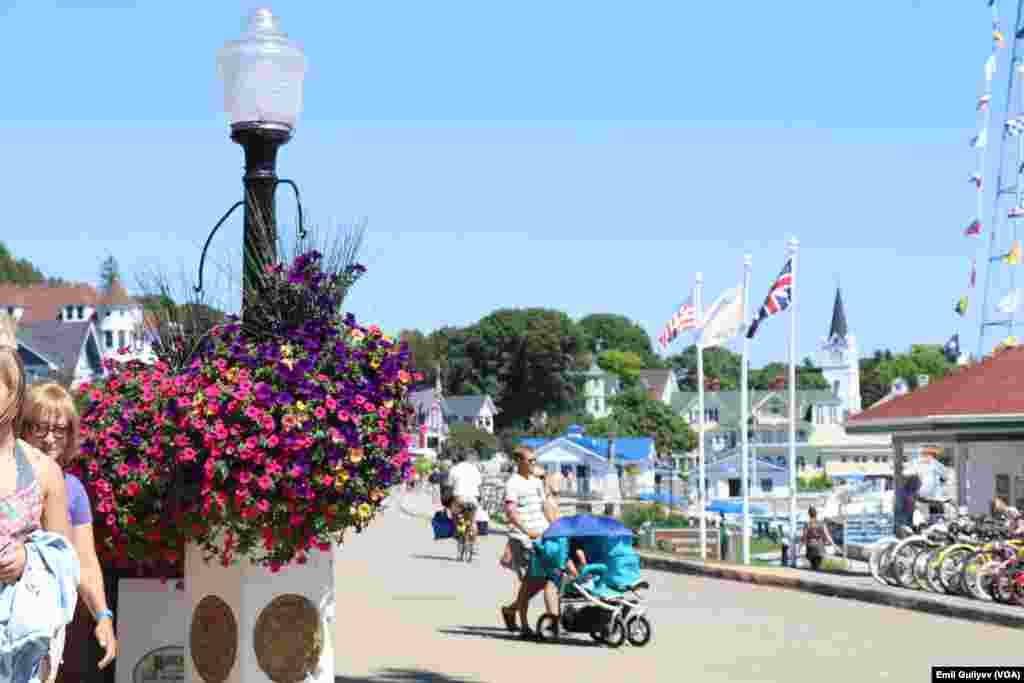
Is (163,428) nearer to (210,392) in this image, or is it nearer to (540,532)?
(210,392)

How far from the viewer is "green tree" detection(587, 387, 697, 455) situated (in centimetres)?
13875

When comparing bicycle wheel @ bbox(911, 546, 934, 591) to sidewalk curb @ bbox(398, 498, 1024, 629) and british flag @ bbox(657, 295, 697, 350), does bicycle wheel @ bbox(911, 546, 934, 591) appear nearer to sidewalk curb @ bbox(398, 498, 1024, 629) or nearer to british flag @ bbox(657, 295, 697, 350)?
sidewalk curb @ bbox(398, 498, 1024, 629)

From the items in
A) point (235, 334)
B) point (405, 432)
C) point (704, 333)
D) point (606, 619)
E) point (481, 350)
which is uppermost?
point (481, 350)

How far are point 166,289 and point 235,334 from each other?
2.40ft

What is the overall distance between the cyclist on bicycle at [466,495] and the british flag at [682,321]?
994 cm

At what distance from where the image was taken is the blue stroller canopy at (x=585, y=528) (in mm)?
Answer: 13164

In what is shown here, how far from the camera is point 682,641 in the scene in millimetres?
13539

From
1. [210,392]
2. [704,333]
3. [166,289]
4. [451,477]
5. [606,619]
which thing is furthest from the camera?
[704,333]

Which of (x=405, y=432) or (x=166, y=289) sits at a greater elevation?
(x=166, y=289)

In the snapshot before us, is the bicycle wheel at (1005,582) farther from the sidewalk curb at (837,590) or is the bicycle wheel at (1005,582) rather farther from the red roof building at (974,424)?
the red roof building at (974,424)

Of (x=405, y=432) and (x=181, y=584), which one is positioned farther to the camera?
(x=181, y=584)

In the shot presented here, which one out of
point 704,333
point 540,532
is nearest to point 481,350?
point 704,333

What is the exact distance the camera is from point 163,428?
7.88m

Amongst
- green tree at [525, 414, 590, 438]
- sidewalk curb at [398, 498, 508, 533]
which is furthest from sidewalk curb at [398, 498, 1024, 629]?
green tree at [525, 414, 590, 438]
